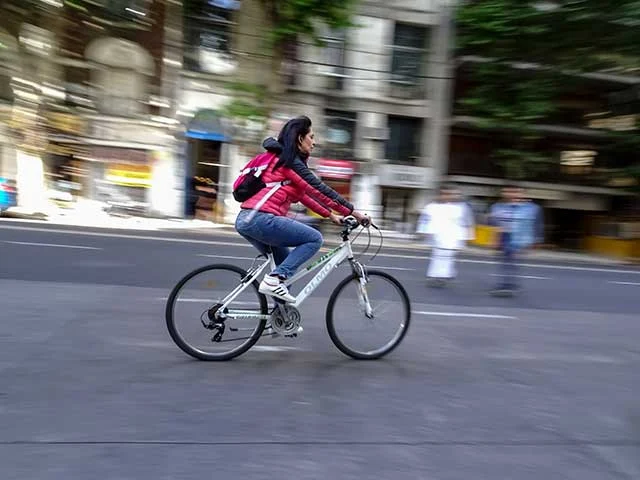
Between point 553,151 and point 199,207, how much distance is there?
1473 cm

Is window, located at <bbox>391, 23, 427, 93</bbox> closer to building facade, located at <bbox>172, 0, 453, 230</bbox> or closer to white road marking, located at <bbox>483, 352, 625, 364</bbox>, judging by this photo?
building facade, located at <bbox>172, 0, 453, 230</bbox>

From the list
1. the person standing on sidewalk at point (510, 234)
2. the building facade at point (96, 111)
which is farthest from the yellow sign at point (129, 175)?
the person standing on sidewalk at point (510, 234)

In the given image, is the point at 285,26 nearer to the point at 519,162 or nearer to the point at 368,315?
the point at 519,162

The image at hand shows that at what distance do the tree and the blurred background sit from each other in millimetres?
60

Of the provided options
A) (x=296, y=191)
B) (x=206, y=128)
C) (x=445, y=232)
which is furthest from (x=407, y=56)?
(x=296, y=191)

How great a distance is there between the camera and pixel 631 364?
5.56m

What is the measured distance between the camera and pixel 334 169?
23938 mm

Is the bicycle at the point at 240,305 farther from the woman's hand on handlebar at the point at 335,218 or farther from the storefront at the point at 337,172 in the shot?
the storefront at the point at 337,172

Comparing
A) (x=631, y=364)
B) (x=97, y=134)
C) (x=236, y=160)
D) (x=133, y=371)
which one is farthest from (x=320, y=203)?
(x=97, y=134)

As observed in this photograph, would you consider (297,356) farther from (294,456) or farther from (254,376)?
(294,456)

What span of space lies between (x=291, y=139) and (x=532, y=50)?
19481mm

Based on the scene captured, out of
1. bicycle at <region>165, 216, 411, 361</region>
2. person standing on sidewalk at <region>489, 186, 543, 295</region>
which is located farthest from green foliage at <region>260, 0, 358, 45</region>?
bicycle at <region>165, 216, 411, 361</region>

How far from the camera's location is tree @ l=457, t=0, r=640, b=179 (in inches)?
814

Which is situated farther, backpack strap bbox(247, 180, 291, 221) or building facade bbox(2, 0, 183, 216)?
building facade bbox(2, 0, 183, 216)
